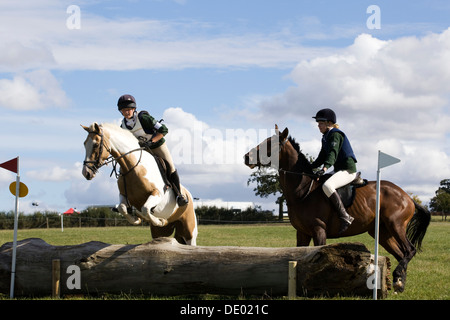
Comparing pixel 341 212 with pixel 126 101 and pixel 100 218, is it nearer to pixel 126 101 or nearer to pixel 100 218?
pixel 126 101

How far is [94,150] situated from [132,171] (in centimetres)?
71

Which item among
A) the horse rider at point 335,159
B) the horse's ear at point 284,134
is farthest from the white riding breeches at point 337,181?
the horse's ear at point 284,134

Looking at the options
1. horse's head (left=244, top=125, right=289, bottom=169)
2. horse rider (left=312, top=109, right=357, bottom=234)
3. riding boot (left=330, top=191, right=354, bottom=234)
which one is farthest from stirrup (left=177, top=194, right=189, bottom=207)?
riding boot (left=330, top=191, right=354, bottom=234)

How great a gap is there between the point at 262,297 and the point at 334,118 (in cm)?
305

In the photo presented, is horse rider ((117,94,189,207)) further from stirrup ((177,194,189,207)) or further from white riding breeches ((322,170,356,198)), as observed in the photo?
white riding breeches ((322,170,356,198))

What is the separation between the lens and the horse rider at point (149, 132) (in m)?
8.16

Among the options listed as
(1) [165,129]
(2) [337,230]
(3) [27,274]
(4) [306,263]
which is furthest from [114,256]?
(2) [337,230]

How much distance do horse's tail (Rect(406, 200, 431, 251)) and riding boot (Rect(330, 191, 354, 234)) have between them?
206 centimetres

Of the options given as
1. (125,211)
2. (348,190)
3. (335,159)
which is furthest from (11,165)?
(348,190)

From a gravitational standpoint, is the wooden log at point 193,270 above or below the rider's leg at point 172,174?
below

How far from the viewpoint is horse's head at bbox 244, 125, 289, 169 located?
823cm

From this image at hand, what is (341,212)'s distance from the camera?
26.8ft

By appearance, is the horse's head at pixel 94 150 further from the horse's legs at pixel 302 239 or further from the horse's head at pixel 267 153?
the horse's legs at pixel 302 239

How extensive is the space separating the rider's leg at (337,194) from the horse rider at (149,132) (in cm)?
220
